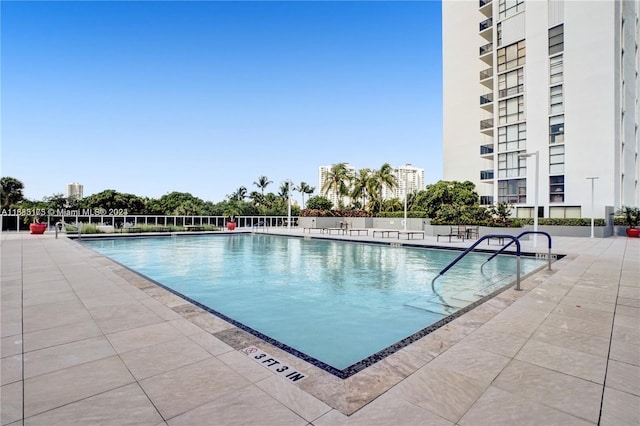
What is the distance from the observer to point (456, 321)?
150 inches

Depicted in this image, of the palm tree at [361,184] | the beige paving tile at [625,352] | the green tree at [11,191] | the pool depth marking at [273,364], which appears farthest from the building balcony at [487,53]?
the green tree at [11,191]

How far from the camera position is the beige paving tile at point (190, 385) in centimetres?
204

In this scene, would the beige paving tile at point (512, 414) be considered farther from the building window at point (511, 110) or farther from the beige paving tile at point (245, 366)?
the building window at point (511, 110)

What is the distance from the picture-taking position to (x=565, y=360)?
2.72 meters

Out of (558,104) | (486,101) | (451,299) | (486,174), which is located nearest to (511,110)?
(558,104)

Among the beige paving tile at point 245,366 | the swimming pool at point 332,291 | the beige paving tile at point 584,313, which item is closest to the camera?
the beige paving tile at point 245,366

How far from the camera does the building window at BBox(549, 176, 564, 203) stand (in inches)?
891

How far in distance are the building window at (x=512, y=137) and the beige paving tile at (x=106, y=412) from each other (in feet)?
95.6

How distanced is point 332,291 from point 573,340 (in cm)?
424

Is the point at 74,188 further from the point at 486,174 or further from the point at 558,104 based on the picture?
the point at 558,104

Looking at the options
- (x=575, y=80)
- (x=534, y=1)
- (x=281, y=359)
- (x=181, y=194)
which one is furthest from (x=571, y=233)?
(x=181, y=194)

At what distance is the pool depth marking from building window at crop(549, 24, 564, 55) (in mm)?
30415

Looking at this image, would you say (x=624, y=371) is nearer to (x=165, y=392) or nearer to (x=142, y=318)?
(x=165, y=392)

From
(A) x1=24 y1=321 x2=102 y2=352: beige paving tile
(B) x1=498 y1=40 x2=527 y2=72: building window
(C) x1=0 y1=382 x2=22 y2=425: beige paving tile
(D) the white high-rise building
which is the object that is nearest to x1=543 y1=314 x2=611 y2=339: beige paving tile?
(C) x1=0 y1=382 x2=22 y2=425: beige paving tile
